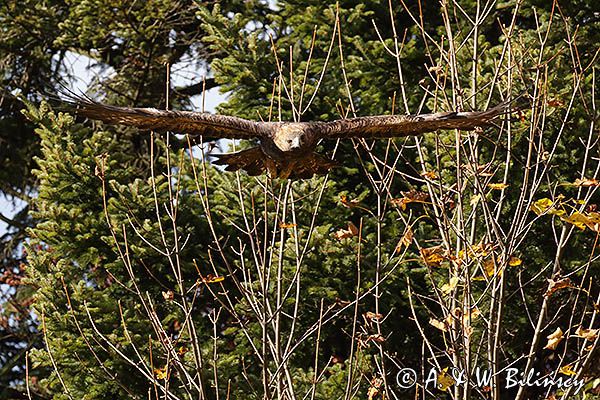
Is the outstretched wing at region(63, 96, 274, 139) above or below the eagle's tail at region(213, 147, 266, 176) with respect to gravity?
above

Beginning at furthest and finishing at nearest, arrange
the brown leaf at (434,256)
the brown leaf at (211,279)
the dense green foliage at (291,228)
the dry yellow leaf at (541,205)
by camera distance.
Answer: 1. the dense green foliage at (291,228)
2. the brown leaf at (211,279)
3. the brown leaf at (434,256)
4. the dry yellow leaf at (541,205)

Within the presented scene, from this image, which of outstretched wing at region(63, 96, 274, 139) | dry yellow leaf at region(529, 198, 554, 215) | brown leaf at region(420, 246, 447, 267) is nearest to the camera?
outstretched wing at region(63, 96, 274, 139)

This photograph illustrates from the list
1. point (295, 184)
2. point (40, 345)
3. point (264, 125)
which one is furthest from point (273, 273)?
point (40, 345)

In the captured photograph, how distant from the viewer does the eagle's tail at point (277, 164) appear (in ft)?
17.7

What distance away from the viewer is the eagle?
5109mm

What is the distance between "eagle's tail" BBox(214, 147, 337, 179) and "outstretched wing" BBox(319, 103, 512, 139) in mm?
172

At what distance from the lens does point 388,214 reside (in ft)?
25.1

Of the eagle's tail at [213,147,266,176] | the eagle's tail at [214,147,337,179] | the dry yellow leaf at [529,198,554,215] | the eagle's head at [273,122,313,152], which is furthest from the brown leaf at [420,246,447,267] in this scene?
the eagle's tail at [213,147,266,176]

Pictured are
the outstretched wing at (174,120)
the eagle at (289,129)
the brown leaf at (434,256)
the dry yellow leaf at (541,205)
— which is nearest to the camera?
the outstretched wing at (174,120)

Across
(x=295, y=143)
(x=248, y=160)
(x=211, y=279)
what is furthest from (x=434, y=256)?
(x=211, y=279)

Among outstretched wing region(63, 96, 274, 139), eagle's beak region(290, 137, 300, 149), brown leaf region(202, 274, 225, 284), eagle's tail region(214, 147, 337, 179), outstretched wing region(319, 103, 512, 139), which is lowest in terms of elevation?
brown leaf region(202, 274, 225, 284)

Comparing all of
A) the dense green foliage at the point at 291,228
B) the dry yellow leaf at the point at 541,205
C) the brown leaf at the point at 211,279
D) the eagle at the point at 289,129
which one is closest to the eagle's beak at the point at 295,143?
the eagle at the point at 289,129

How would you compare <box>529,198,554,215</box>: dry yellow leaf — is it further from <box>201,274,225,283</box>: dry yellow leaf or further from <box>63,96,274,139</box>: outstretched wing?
<box>201,274,225,283</box>: dry yellow leaf

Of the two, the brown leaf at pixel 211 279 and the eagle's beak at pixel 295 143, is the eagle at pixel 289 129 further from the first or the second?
the brown leaf at pixel 211 279
